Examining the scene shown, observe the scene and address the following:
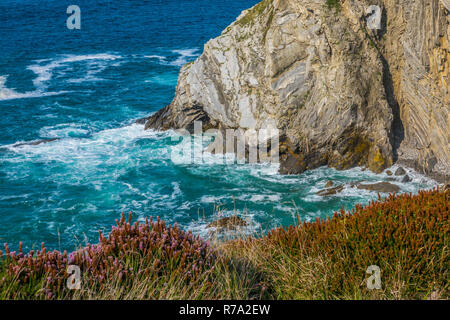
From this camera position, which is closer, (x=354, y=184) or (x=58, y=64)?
(x=354, y=184)

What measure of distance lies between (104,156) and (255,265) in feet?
85.6

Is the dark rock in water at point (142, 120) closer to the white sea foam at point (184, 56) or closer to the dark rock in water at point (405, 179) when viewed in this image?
the white sea foam at point (184, 56)

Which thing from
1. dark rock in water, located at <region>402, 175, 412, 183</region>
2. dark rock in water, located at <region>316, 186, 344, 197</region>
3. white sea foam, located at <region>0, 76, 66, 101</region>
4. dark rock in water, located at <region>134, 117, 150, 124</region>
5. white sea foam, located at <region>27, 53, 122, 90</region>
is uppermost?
white sea foam, located at <region>27, 53, 122, 90</region>

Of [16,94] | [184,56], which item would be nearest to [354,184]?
[16,94]

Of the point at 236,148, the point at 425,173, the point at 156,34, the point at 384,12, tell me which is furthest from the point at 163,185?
the point at 156,34

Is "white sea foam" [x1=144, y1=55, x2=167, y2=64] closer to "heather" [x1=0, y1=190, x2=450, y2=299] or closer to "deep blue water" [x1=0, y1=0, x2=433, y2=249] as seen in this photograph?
"deep blue water" [x1=0, y1=0, x2=433, y2=249]

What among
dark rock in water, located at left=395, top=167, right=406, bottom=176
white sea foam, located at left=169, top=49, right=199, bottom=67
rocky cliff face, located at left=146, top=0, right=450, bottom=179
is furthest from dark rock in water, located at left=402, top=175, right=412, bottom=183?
white sea foam, located at left=169, top=49, right=199, bottom=67

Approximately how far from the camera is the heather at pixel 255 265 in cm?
746

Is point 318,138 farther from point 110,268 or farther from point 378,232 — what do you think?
point 110,268

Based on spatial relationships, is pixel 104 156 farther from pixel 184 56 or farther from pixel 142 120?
pixel 184 56

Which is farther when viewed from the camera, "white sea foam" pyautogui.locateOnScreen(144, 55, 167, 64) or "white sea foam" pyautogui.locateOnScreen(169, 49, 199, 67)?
"white sea foam" pyautogui.locateOnScreen(144, 55, 167, 64)

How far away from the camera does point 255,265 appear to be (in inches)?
356

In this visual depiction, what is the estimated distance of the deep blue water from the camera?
2458 cm

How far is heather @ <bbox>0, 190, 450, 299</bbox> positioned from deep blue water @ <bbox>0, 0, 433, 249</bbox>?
3.65ft
